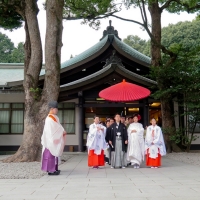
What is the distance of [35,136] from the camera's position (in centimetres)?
1112

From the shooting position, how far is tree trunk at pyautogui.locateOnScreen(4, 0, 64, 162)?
11109 mm

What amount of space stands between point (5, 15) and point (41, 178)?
8935 mm

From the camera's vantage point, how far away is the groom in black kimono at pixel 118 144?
381 inches

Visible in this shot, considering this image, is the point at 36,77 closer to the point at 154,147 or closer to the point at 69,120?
the point at 154,147

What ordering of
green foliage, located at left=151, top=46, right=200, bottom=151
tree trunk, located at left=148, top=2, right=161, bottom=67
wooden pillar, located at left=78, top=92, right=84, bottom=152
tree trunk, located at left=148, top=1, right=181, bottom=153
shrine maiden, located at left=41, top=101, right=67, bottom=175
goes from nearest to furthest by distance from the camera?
shrine maiden, located at left=41, top=101, right=67, bottom=175
green foliage, located at left=151, top=46, right=200, bottom=151
tree trunk, located at left=148, top=1, right=181, bottom=153
tree trunk, located at left=148, top=2, right=161, bottom=67
wooden pillar, located at left=78, top=92, right=84, bottom=152

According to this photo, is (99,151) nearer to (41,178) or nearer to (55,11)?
(41,178)

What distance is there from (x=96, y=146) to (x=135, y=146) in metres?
1.30

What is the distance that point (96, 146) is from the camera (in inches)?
387

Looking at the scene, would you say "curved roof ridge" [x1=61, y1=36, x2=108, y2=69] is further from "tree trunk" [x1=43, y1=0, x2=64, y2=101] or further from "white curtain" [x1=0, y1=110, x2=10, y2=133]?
"tree trunk" [x1=43, y1=0, x2=64, y2=101]

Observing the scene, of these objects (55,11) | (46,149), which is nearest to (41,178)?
(46,149)

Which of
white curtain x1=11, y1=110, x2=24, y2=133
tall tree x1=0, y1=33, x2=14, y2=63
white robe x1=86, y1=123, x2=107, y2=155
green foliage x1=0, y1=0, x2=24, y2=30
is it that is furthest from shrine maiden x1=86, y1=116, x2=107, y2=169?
tall tree x1=0, y1=33, x2=14, y2=63

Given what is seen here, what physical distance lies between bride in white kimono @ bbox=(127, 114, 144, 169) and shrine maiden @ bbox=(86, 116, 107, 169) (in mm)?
872

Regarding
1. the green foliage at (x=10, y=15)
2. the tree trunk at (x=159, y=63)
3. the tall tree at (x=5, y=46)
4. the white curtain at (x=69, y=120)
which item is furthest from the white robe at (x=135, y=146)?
the tall tree at (x=5, y=46)

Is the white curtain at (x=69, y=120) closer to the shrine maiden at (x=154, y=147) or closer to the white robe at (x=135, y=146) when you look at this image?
the white robe at (x=135, y=146)
